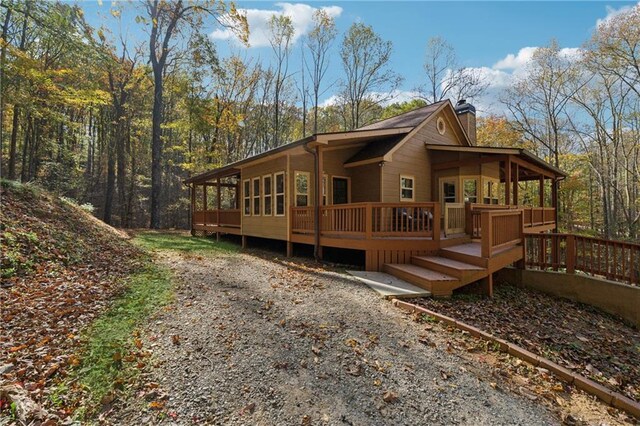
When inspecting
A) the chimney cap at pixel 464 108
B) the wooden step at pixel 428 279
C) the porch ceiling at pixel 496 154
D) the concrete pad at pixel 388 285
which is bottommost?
the concrete pad at pixel 388 285

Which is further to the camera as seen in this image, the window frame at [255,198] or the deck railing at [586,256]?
the window frame at [255,198]

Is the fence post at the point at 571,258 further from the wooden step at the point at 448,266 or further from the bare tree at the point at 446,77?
the bare tree at the point at 446,77

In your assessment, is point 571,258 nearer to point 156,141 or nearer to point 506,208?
point 506,208

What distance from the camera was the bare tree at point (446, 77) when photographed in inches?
1002

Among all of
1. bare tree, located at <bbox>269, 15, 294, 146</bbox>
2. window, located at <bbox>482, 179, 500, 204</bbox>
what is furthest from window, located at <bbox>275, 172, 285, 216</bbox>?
bare tree, located at <bbox>269, 15, 294, 146</bbox>

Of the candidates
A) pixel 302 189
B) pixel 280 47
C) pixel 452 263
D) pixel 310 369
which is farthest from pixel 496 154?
pixel 280 47

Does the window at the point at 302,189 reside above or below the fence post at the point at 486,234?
above

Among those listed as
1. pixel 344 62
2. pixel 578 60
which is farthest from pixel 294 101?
pixel 578 60

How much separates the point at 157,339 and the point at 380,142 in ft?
33.5

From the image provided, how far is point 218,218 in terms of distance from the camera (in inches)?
611

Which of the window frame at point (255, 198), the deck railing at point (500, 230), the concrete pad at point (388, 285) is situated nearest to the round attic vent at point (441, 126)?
the deck railing at point (500, 230)

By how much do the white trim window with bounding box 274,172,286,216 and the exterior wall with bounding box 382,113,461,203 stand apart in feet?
11.9

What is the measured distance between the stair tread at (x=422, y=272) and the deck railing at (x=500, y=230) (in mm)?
1132

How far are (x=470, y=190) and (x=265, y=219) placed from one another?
864cm
